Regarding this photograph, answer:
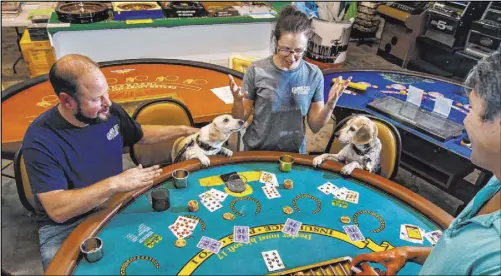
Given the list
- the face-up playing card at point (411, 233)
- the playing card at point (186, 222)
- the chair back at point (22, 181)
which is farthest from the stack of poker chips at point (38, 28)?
the face-up playing card at point (411, 233)

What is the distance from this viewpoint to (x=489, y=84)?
116 centimetres

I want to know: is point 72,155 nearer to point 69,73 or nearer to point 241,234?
point 69,73

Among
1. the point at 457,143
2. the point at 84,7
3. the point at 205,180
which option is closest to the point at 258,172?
the point at 205,180

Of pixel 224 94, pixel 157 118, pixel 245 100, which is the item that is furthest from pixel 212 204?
pixel 224 94

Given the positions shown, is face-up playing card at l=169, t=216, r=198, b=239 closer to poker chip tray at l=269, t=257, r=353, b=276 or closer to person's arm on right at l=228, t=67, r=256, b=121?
poker chip tray at l=269, t=257, r=353, b=276

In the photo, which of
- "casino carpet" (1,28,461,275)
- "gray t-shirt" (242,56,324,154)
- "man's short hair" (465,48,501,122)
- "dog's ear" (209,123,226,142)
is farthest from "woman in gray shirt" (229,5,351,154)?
"casino carpet" (1,28,461,275)

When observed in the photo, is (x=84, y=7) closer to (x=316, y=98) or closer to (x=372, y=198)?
(x=316, y=98)

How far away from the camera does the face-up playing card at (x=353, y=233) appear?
6.40 feet

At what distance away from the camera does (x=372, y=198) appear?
2.24 m

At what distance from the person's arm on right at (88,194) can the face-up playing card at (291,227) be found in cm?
73

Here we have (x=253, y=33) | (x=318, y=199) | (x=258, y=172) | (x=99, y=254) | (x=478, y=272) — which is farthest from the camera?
(x=253, y=33)

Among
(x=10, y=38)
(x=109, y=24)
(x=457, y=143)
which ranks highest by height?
(x=109, y=24)

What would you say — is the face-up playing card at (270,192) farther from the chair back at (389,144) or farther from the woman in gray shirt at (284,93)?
the chair back at (389,144)

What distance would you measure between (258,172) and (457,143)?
6.02 ft
